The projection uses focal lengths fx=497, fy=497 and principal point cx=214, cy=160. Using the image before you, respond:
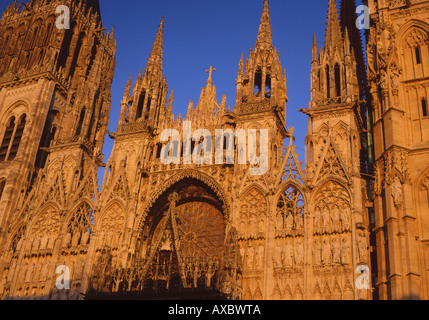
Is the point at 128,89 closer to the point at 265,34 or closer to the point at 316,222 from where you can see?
the point at 265,34

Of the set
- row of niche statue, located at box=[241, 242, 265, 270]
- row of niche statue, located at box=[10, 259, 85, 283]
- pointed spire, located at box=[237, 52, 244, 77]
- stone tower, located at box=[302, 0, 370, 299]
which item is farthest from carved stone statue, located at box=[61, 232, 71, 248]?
stone tower, located at box=[302, 0, 370, 299]

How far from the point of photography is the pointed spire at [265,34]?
28859mm

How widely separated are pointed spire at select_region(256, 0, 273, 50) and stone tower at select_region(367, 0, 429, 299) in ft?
19.3

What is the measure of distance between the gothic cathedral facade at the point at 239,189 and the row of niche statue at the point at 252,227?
2.4 inches

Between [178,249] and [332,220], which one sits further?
[178,249]

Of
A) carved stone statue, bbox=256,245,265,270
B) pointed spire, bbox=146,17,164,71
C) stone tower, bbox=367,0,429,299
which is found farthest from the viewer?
pointed spire, bbox=146,17,164,71

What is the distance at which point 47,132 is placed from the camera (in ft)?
115

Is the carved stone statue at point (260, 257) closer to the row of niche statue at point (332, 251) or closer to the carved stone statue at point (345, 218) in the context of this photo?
the row of niche statue at point (332, 251)

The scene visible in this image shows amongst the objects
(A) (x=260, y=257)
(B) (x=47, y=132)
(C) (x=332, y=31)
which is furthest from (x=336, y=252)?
(B) (x=47, y=132)

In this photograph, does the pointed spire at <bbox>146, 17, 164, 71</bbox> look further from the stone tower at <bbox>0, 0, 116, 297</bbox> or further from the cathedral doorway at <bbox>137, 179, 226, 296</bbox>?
the cathedral doorway at <bbox>137, 179, 226, 296</bbox>

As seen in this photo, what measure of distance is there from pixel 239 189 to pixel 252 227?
2.01 meters

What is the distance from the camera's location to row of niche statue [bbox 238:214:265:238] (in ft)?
74.9

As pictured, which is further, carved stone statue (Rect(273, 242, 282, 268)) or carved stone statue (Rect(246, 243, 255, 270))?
carved stone statue (Rect(246, 243, 255, 270))
